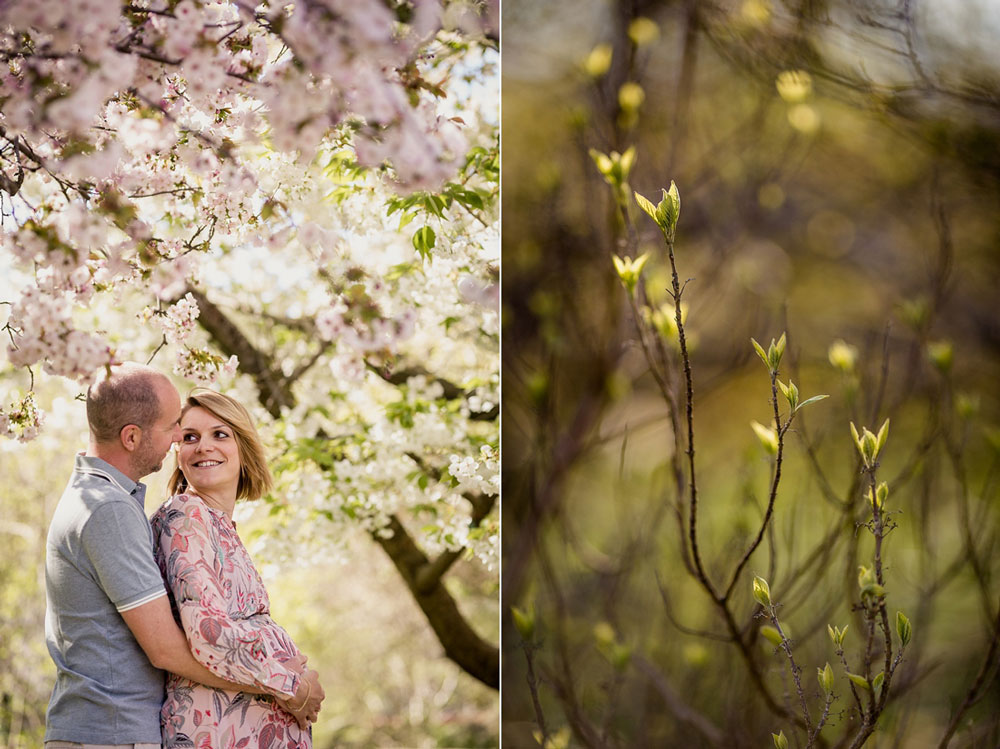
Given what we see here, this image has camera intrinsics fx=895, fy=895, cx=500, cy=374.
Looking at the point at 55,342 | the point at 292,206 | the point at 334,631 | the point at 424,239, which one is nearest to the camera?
the point at 55,342

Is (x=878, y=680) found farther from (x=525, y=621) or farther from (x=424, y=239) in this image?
(x=424, y=239)

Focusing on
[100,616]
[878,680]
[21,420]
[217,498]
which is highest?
[878,680]

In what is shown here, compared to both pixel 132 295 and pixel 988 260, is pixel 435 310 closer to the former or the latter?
pixel 132 295

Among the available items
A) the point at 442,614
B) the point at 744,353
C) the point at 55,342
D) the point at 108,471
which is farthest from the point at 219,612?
the point at 442,614

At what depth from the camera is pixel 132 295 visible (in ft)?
11.7

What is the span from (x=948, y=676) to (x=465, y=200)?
56.3 inches

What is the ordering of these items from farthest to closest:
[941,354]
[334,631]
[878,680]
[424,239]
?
[334,631] → [424,239] → [941,354] → [878,680]

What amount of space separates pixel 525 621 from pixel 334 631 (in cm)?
444

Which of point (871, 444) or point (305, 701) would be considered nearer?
point (871, 444)

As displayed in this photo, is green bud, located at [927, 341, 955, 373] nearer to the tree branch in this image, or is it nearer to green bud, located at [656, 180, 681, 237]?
green bud, located at [656, 180, 681, 237]

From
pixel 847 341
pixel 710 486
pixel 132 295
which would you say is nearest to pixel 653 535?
pixel 710 486

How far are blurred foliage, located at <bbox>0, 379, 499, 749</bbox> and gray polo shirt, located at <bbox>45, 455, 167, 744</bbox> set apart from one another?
3025 mm

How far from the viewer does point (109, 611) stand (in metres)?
1.39

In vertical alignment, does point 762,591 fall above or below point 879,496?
below
